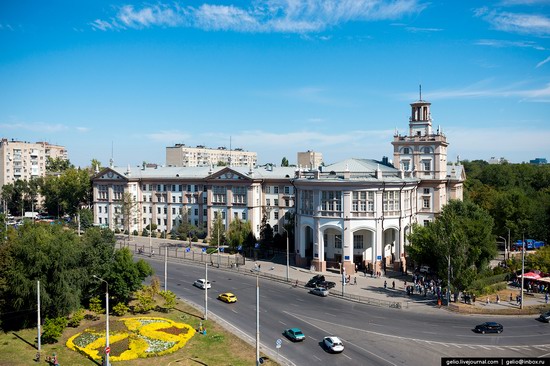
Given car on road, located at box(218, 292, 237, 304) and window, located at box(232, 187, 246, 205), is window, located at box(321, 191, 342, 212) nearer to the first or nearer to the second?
car on road, located at box(218, 292, 237, 304)

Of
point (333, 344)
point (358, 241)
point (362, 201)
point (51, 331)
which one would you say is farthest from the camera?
point (358, 241)

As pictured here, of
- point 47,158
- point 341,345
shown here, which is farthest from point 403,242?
point 47,158

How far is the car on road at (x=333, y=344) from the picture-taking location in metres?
39.3

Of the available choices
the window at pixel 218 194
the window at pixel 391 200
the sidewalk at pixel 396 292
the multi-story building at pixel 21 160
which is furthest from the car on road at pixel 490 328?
the multi-story building at pixel 21 160

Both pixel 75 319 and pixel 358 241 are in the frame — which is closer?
pixel 75 319

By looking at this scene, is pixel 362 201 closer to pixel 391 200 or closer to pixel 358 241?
pixel 391 200

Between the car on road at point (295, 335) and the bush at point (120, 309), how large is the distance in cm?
1854

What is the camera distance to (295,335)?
4228cm

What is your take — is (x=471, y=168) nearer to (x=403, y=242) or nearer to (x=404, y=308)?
(x=403, y=242)

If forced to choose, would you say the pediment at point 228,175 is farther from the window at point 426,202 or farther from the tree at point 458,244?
the tree at point 458,244

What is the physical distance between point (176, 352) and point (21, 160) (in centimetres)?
14900

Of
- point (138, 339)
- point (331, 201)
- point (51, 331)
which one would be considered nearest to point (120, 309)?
point (138, 339)

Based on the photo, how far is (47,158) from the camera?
Result: 604ft

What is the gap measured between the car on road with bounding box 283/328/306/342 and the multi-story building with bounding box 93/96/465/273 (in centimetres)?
2895
